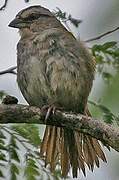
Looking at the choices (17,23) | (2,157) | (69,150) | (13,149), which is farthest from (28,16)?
(2,157)

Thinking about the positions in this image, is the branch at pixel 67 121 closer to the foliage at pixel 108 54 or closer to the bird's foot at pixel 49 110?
the bird's foot at pixel 49 110

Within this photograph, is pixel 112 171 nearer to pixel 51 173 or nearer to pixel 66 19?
pixel 51 173

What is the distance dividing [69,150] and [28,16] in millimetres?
912

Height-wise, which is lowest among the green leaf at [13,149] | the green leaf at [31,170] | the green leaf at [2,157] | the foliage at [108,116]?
the green leaf at [31,170]

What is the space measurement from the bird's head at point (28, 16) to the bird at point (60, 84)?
0.04ft

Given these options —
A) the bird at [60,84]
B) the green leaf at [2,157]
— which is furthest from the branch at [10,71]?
the green leaf at [2,157]

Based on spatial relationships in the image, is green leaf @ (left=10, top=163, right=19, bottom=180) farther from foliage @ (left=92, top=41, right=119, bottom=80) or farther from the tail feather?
foliage @ (left=92, top=41, right=119, bottom=80)

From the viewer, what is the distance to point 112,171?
9.05 ft

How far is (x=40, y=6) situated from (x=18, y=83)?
1.86 ft

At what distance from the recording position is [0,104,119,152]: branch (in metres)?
2.26

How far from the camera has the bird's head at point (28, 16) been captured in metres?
3.22

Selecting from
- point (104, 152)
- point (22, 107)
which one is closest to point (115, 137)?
point (22, 107)

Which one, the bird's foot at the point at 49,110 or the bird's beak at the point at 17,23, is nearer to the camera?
the bird's foot at the point at 49,110

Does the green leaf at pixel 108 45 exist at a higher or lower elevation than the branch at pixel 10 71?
higher
